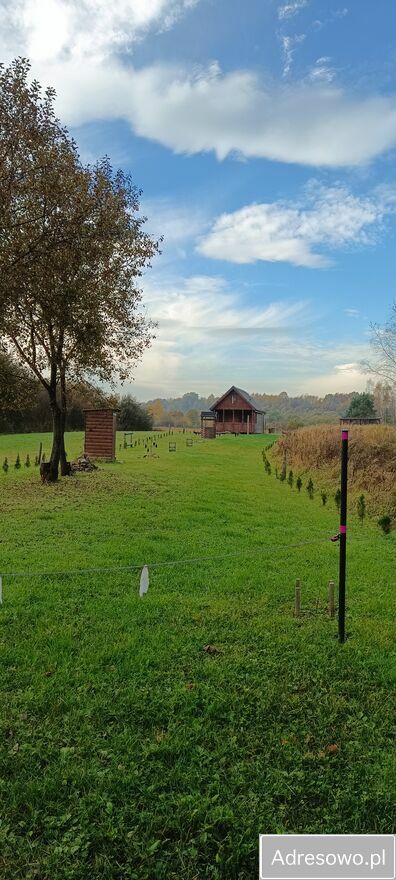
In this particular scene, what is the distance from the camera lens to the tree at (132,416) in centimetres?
6718

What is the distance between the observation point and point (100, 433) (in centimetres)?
2480

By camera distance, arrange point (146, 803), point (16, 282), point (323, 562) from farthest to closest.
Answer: point (16, 282)
point (323, 562)
point (146, 803)

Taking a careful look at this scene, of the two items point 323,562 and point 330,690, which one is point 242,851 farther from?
point 323,562

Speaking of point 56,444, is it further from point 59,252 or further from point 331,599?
point 331,599

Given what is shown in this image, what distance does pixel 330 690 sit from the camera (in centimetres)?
430

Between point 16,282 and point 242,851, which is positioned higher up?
point 16,282

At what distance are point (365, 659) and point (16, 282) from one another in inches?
352

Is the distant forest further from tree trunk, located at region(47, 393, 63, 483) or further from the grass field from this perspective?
the grass field

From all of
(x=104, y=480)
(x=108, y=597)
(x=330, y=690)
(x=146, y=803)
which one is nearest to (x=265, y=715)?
(x=330, y=690)

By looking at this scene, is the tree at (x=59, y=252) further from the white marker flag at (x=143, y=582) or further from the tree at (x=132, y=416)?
the tree at (x=132, y=416)

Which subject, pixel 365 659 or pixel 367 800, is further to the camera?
pixel 365 659

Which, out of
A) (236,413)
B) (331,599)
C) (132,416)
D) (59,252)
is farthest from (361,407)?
(331,599)

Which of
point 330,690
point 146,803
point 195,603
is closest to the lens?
point 146,803

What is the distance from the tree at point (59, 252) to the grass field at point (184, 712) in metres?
6.07
